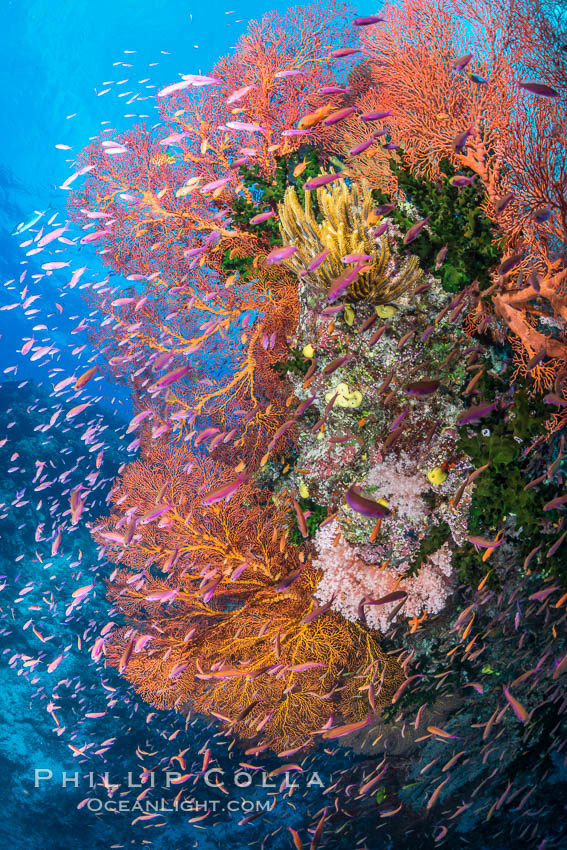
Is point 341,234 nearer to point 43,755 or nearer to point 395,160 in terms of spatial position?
point 395,160

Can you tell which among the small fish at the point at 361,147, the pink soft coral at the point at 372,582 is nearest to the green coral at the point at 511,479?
the pink soft coral at the point at 372,582

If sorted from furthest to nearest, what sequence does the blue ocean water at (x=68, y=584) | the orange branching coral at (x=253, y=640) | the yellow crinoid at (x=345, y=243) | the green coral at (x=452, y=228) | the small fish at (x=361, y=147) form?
the blue ocean water at (x=68, y=584), the orange branching coral at (x=253, y=640), the green coral at (x=452, y=228), the yellow crinoid at (x=345, y=243), the small fish at (x=361, y=147)

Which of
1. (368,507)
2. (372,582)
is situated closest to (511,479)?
(372,582)

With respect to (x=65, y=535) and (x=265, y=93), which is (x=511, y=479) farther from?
(x=65, y=535)

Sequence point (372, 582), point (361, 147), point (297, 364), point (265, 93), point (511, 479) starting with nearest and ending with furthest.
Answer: point (361, 147) → point (511, 479) → point (372, 582) → point (297, 364) → point (265, 93)

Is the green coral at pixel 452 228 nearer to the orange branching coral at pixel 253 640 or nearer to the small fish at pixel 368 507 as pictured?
the small fish at pixel 368 507

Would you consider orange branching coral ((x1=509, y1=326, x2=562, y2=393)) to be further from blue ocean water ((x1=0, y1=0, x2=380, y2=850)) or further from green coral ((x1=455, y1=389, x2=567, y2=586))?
blue ocean water ((x1=0, y1=0, x2=380, y2=850))

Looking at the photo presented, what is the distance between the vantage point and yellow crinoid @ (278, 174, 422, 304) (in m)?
3.73

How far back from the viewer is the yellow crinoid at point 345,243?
3.73 metres

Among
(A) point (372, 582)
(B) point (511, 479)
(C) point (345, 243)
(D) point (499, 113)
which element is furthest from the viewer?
(A) point (372, 582)

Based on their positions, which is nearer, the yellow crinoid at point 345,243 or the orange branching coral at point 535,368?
the orange branching coral at point 535,368

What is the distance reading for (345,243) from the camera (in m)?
3.79

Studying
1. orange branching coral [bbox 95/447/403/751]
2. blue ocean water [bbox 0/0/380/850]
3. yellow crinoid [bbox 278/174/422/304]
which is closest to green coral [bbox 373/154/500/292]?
yellow crinoid [bbox 278/174/422/304]

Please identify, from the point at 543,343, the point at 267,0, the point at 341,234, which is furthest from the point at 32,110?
the point at 543,343
